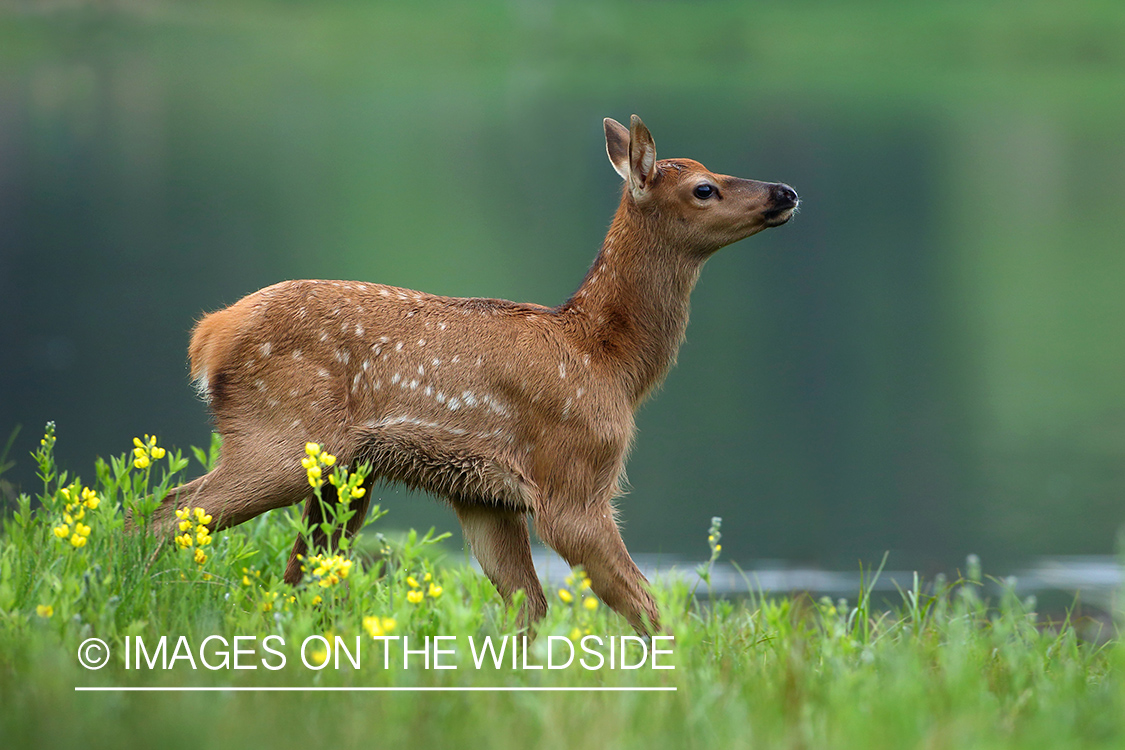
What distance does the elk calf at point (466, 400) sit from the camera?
4.84 metres

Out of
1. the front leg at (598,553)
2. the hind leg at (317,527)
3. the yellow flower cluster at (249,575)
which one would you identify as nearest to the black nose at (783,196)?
the front leg at (598,553)

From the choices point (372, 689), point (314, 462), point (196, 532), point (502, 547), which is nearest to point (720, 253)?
point (502, 547)

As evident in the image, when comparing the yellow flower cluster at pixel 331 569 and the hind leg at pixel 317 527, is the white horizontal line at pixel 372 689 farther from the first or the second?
the hind leg at pixel 317 527

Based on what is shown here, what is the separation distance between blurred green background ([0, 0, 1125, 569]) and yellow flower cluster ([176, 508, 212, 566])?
1.61 meters

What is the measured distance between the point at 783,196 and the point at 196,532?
2689mm

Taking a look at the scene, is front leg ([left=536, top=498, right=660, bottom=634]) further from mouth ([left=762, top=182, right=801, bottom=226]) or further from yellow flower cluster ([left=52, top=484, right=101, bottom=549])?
yellow flower cluster ([left=52, top=484, right=101, bottom=549])

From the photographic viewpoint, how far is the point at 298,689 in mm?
3598

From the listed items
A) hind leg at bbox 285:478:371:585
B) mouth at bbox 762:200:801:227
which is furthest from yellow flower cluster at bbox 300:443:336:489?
mouth at bbox 762:200:801:227

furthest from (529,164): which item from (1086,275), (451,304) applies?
(451,304)

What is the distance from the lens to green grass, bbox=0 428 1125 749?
130 inches

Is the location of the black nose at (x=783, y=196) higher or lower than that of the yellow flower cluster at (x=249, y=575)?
higher

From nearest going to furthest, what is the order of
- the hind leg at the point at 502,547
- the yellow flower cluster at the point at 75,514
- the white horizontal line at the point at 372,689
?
1. the white horizontal line at the point at 372,689
2. the yellow flower cluster at the point at 75,514
3. the hind leg at the point at 502,547

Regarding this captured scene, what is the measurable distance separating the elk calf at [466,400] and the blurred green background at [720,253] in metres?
1.62

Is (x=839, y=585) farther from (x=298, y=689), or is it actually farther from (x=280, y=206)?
(x=280, y=206)
